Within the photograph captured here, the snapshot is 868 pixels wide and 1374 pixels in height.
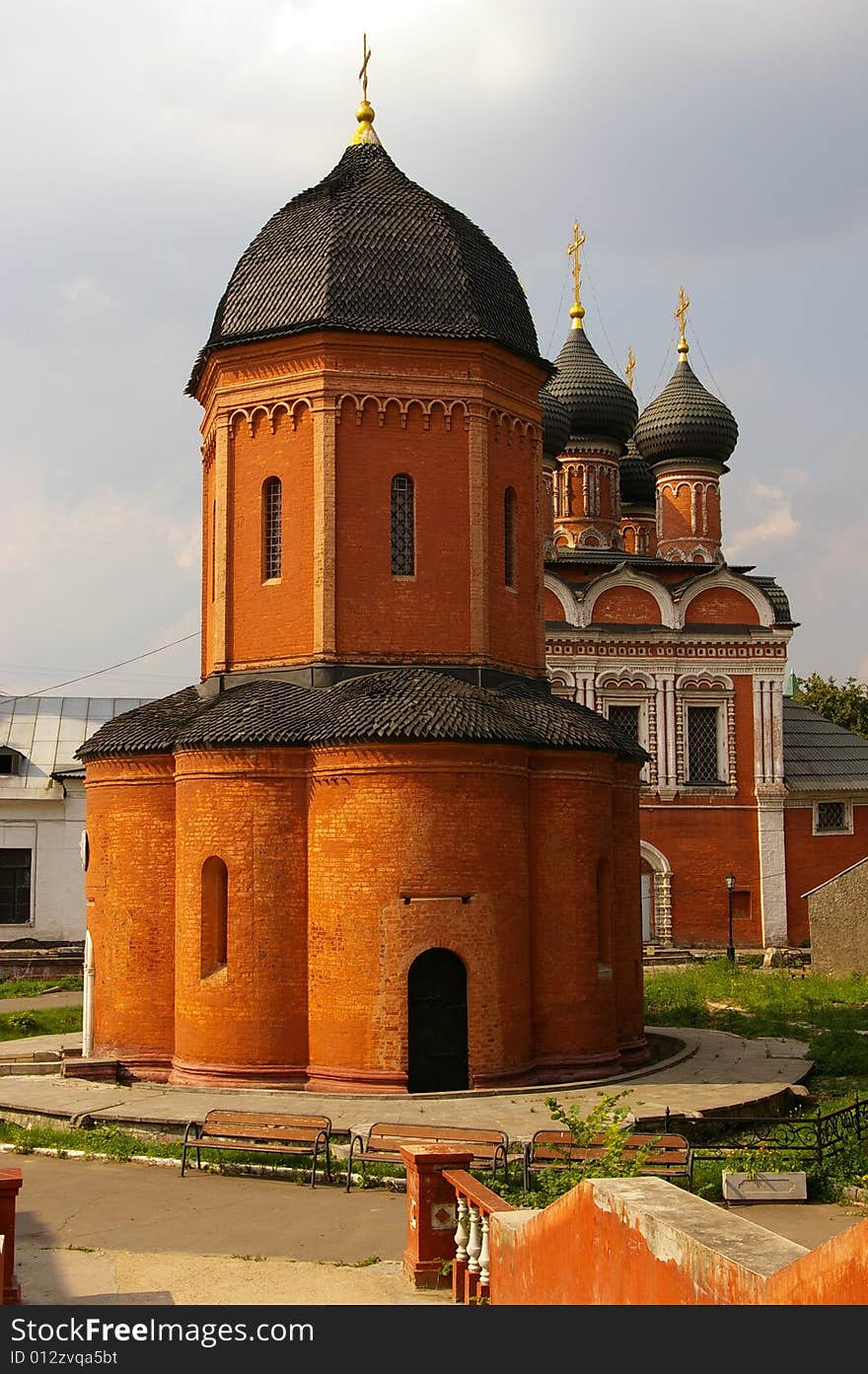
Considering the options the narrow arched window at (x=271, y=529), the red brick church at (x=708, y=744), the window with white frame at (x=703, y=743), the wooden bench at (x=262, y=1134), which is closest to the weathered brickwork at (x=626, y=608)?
the red brick church at (x=708, y=744)

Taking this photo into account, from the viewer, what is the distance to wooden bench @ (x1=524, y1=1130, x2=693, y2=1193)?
10914 mm

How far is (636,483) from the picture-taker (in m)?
42.2

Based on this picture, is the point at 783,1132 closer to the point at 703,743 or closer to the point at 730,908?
the point at 730,908

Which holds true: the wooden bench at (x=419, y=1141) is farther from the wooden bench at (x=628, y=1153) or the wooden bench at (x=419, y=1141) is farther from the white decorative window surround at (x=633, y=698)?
the white decorative window surround at (x=633, y=698)

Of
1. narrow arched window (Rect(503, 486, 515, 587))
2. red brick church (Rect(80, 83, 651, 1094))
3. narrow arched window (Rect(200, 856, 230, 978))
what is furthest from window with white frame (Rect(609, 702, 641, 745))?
narrow arched window (Rect(200, 856, 230, 978))

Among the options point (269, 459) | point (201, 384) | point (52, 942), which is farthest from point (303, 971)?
point (52, 942)

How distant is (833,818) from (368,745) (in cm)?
2079

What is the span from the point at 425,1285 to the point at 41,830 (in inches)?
981

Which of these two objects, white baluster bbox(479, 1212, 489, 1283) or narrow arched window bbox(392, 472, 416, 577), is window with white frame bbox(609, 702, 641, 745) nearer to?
narrow arched window bbox(392, 472, 416, 577)

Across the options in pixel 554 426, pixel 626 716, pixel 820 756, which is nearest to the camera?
pixel 626 716

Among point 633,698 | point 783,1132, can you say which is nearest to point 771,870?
point 633,698

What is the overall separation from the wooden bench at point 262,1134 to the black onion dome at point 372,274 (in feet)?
29.7

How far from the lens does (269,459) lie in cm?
1764

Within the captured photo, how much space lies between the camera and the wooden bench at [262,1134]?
39.8 ft
